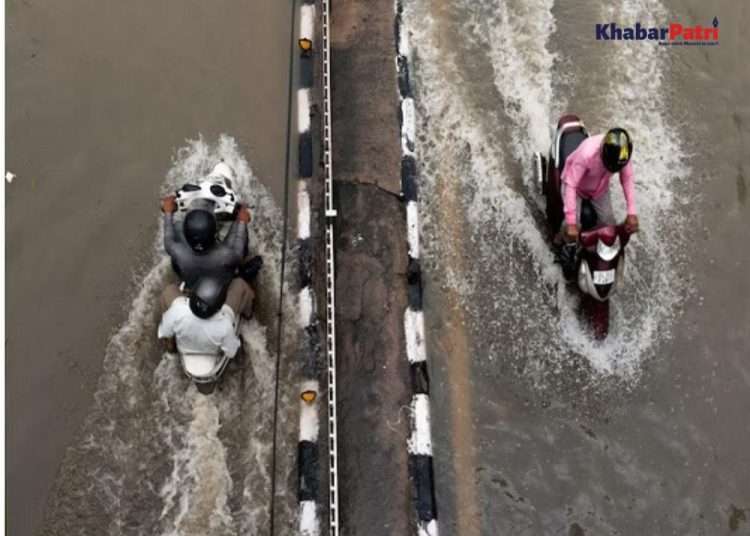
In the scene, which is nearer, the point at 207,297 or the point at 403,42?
the point at 207,297

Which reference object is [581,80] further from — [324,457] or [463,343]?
[324,457]

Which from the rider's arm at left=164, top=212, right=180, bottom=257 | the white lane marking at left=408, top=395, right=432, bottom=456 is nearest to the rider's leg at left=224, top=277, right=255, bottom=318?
the rider's arm at left=164, top=212, right=180, bottom=257

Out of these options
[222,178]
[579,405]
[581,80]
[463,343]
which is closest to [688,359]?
[579,405]

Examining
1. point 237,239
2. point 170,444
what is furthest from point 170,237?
point 170,444

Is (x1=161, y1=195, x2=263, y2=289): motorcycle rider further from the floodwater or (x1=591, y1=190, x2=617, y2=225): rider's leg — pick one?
(x1=591, y1=190, x2=617, y2=225): rider's leg

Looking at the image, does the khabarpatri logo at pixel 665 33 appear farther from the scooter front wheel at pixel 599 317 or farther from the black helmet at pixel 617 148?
the scooter front wheel at pixel 599 317

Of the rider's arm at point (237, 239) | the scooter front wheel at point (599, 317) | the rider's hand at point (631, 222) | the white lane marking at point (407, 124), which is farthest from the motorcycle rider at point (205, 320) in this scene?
the rider's hand at point (631, 222)

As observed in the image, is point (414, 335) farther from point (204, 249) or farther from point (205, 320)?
point (204, 249)
